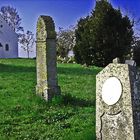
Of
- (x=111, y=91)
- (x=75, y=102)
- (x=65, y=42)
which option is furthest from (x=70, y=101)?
(x=65, y=42)

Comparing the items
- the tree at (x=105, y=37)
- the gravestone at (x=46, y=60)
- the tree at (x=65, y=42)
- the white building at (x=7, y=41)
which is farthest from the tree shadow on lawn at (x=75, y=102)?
the white building at (x=7, y=41)

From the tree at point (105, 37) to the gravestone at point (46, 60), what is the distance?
62.8 feet

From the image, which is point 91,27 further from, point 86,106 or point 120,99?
point 120,99

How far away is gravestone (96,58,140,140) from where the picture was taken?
7277 millimetres

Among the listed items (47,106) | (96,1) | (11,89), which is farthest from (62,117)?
(96,1)

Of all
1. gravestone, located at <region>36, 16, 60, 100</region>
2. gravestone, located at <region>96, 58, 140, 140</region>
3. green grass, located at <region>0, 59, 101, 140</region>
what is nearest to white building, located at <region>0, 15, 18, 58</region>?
green grass, located at <region>0, 59, 101, 140</region>

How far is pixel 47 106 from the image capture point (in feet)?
44.1

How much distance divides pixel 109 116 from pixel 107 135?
0.38 m

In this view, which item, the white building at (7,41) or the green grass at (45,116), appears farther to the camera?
the white building at (7,41)

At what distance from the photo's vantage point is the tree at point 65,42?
183 ft

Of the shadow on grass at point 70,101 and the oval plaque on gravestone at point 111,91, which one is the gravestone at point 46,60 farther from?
the oval plaque on gravestone at point 111,91

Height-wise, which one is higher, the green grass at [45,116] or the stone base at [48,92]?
the stone base at [48,92]

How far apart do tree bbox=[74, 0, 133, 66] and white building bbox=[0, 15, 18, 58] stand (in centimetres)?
3434

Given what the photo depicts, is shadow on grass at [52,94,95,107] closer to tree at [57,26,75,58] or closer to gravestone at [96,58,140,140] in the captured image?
gravestone at [96,58,140,140]
